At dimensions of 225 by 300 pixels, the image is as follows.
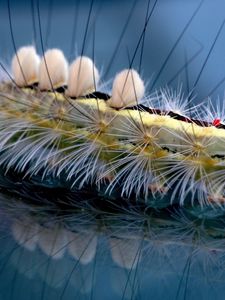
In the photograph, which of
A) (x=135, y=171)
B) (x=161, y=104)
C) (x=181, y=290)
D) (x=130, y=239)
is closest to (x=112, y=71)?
(x=161, y=104)

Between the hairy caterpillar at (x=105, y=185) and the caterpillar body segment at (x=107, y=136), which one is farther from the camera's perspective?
the caterpillar body segment at (x=107, y=136)

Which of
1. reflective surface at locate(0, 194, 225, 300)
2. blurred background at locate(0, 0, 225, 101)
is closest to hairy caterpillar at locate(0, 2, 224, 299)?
reflective surface at locate(0, 194, 225, 300)

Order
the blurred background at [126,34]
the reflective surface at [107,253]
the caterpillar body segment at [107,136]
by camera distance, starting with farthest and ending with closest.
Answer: the blurred background at [126,34], the caterpillar body segment at [107,136], the reflective surface at [107,253]

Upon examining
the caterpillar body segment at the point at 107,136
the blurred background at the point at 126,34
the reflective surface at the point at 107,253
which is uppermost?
the blurred background at the point at 126,34

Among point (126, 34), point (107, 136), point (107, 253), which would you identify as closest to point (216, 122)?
point (107, 136)

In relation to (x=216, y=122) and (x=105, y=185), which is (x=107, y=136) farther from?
(x=216, y=122)

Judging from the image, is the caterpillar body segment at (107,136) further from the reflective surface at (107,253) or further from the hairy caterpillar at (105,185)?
the reflective surface at (107,253)

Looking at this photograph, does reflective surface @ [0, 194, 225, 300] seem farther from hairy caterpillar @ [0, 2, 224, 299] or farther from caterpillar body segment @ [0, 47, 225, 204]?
caterpillar body segment @ [0, 47, 225, 204]

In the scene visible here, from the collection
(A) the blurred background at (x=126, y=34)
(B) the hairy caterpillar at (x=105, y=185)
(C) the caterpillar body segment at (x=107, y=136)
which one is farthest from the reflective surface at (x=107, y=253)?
(A) the blurred background at (x=126, y=34)
